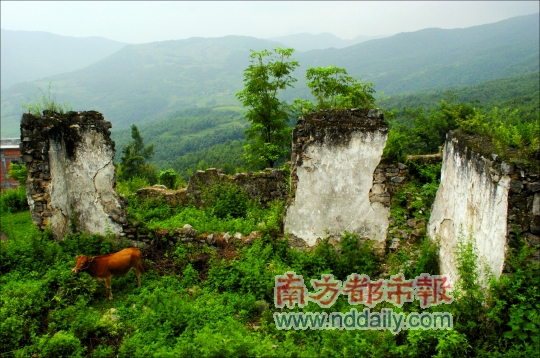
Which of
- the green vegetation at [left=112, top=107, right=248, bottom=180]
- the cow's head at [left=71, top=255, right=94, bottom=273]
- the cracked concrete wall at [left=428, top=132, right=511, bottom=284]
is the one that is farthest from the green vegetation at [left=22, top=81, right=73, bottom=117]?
the green vegetation at [left=112, top=107, right=248, bottom=180]

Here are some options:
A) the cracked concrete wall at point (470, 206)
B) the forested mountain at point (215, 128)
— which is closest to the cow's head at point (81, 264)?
the cracked concrete wall at point (470, 206)

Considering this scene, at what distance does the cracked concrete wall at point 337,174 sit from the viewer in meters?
7.00

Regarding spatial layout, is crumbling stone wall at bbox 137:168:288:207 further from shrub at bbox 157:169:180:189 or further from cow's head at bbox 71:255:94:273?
cow's head at bbox 71:255:94:273

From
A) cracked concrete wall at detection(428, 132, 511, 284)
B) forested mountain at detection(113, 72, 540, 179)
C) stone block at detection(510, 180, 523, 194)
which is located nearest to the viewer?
stone block at detection(510, 180, 523, 194)

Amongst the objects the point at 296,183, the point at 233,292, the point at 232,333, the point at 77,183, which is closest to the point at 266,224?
the point at 296,183

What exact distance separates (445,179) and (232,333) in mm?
4374

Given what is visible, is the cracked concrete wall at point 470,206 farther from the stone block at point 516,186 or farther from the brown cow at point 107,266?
the brown cow at point 107,266

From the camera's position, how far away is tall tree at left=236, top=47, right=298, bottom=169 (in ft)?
56.1

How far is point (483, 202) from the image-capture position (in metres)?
4.91

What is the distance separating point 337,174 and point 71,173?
539 cm

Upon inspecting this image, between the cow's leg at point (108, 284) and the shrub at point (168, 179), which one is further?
the shrub at point (168, 179)

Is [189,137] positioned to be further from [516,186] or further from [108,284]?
[516,186]

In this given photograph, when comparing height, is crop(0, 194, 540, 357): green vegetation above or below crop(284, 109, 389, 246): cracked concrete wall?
below

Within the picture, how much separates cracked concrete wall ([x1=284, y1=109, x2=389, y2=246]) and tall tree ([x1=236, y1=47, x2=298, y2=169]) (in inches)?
374
